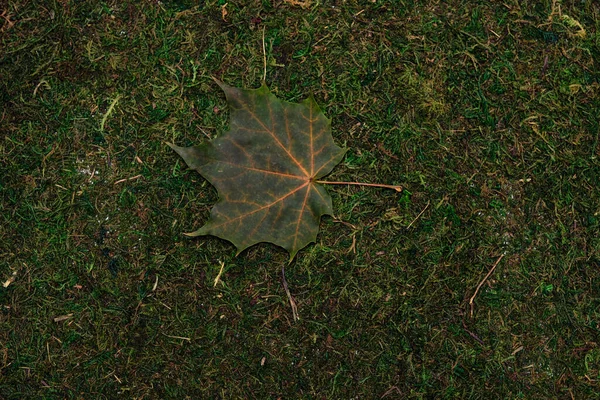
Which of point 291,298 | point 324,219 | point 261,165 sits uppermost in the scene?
point 261,165

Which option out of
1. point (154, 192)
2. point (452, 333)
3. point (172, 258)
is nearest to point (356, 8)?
point (154, 192)

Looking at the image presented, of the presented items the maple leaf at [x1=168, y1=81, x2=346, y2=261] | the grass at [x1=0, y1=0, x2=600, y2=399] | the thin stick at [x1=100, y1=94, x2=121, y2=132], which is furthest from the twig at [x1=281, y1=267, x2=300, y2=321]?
the thin stick at [x1=100, y1=94, x2=121, y2=132]

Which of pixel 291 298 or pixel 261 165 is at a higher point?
pixel 261 165

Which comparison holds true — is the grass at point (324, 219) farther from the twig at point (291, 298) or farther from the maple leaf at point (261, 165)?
the maple leaf at point (261, 165)

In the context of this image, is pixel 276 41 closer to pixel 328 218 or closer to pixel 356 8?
pixel 356 8

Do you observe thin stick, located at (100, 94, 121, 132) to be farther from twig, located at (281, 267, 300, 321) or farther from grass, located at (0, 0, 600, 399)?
twig, located at (281, 267, 300, 321)

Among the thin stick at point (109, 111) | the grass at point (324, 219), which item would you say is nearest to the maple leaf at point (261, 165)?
the grass at point (324, 219)

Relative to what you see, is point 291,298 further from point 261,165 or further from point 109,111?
point 109,111

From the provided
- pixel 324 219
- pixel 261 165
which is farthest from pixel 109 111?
pixel 324 219
